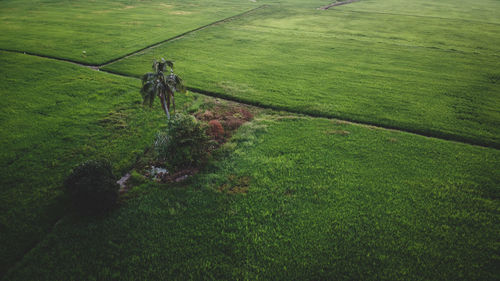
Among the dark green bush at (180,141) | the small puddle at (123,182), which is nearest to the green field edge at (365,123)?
the dark green bush at (180,141)

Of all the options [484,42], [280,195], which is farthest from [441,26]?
[280,195]

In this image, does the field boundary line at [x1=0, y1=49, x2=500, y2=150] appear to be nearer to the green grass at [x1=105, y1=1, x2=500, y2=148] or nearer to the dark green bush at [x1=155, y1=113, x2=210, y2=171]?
the green grass at [x1=105, y1=1, x2=500, y2=148]

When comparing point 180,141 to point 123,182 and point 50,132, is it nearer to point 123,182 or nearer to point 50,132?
point 123,182

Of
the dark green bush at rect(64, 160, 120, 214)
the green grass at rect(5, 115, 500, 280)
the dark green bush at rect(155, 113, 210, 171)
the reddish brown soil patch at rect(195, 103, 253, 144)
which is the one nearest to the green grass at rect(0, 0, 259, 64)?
the reddish brown soil patch at rect(195, 103, 253, 144)

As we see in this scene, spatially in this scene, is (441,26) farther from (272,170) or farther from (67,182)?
(67,182)

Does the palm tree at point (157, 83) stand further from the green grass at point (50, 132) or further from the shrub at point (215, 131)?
the shrub at point (215, 131)
